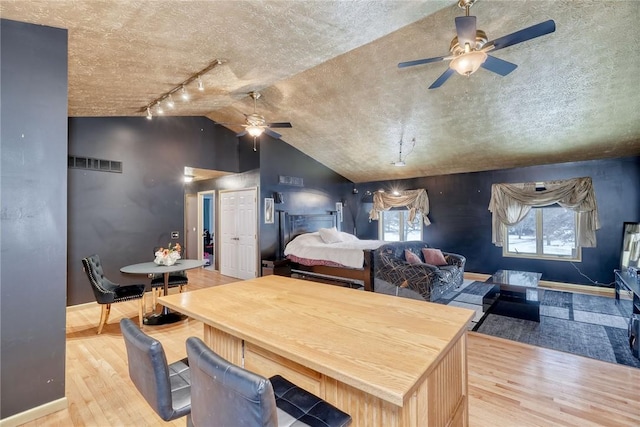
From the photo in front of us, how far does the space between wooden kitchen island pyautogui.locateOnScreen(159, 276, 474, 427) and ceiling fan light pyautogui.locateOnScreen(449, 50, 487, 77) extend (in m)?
1.95

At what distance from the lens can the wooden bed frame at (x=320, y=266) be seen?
4.70 metres

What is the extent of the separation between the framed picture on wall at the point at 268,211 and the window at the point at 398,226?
10.9 ft

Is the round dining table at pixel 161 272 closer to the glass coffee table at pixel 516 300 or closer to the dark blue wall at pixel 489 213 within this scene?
the glass coffee table at pixel 516 300

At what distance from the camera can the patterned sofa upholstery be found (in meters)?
4.31

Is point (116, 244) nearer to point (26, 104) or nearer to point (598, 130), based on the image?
point (26, 104)

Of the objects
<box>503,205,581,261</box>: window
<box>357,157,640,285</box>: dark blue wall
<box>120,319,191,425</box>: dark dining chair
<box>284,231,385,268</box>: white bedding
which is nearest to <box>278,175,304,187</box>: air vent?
<box>284,231,385,268</box>: white bedding

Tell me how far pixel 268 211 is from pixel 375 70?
3.44 metres

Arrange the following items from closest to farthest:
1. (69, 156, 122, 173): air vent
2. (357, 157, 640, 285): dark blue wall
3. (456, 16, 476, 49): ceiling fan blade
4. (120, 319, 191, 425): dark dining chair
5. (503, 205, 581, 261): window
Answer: (120, 319, 191, 425): dark dining chair, (456, 16, 476, 49): ceiling fan blade, (69, 156, 122, 173): air vent, (357, 157, 640, 285): dark blue wall, (503, 205, 581, 261): window

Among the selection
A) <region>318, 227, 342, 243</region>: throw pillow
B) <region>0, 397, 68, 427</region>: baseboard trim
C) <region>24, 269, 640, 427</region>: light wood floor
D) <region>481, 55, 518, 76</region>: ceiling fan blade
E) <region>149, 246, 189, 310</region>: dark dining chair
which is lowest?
<region>24, 269, 640, 427</region>: light wood floor

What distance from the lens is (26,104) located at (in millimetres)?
1954

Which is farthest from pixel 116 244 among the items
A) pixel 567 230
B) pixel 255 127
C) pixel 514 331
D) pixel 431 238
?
pixel 567 230

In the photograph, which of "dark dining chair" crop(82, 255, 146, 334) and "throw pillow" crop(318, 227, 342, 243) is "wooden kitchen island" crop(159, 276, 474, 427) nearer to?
"dark dining chair" crop(82, 255, 146, 334)

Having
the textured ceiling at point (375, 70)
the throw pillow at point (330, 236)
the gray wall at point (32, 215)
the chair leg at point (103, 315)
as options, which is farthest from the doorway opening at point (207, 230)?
the gray wall at point (32, 215)

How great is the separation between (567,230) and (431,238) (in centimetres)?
258
